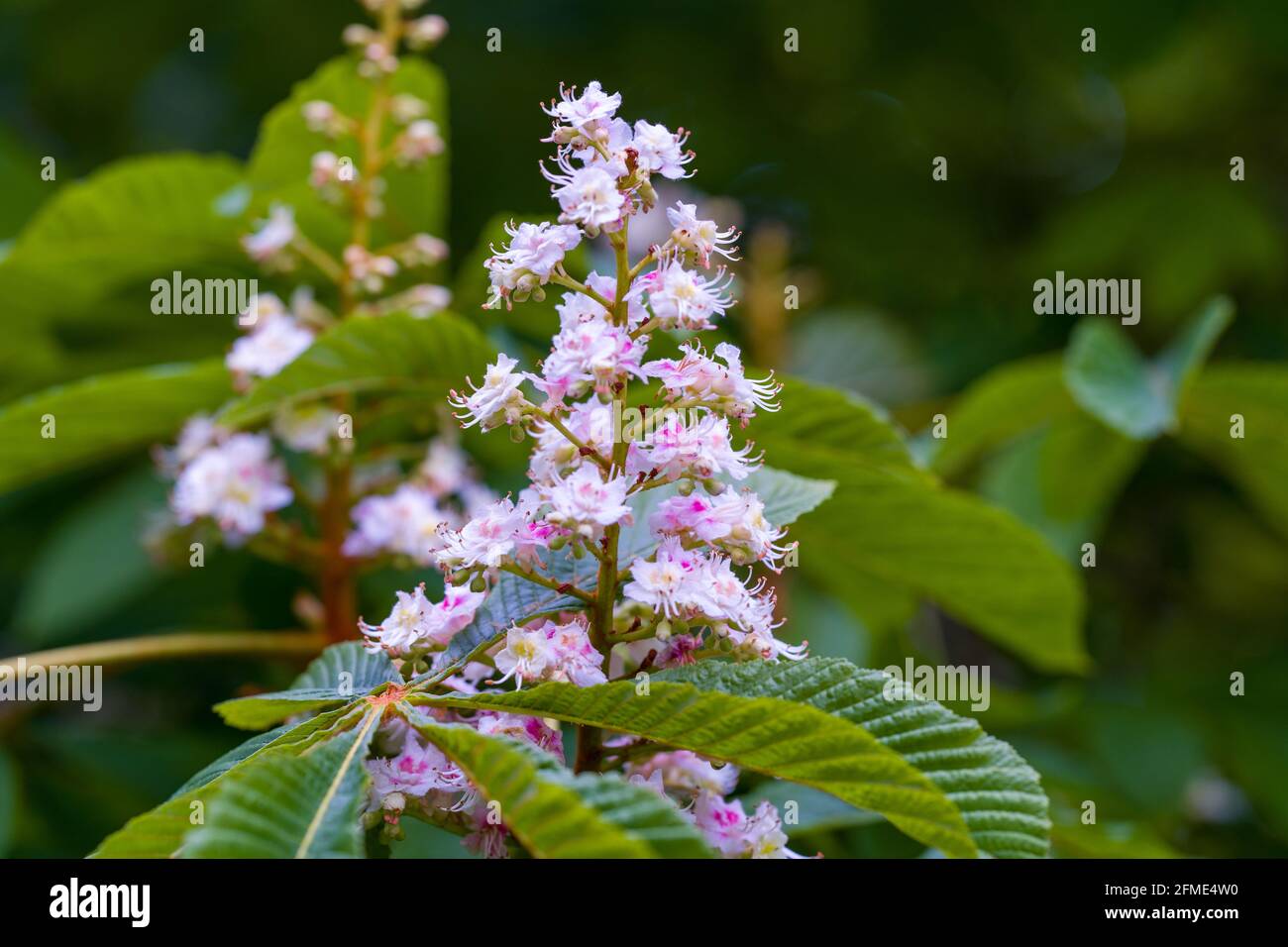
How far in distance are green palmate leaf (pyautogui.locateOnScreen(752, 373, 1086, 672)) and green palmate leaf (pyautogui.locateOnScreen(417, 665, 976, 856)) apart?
0.60 metres

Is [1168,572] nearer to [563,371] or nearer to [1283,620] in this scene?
[1283,620]

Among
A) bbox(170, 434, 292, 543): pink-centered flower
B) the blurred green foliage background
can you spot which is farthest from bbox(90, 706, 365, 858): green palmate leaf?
the blurred green foliage background

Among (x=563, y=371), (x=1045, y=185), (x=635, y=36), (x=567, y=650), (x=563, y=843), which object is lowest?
(x=563, y=843)

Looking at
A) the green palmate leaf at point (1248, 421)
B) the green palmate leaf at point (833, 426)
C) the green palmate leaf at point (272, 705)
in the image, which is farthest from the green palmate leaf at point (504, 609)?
the green palmate leaf at point (1248, 421)

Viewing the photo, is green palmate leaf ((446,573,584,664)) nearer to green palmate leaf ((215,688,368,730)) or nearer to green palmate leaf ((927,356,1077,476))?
green palmate leaf ((215,688,368,730))

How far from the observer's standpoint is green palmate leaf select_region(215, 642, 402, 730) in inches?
42.7

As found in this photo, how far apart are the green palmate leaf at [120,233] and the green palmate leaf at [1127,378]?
54.8 inches

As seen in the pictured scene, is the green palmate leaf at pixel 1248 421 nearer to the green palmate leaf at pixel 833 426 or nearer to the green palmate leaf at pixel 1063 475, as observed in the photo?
the green palmate leaf at pixel 1063 475

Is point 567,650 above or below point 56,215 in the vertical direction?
below

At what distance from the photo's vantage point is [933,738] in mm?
955

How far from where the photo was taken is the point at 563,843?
75 centimetres

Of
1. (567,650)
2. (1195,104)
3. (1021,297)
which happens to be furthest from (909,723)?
(1195,104)

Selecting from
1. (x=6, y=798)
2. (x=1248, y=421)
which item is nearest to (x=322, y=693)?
(x=6, y=798)

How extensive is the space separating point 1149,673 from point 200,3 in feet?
11.2
